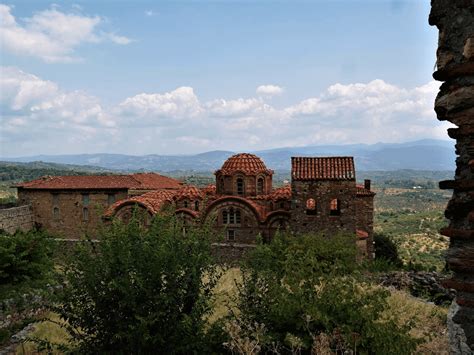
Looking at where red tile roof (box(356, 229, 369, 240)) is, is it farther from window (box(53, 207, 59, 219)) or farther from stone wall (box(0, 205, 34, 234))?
stone wall (box(0, 205, 34, 234))

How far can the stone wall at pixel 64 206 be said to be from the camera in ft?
107

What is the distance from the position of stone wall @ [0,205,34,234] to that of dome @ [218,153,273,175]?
16.4m

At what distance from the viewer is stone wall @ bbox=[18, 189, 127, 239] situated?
107ft

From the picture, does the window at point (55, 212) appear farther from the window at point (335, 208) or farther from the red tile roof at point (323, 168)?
the window at point (335, 208)

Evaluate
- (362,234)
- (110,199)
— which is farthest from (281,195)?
(110,199)

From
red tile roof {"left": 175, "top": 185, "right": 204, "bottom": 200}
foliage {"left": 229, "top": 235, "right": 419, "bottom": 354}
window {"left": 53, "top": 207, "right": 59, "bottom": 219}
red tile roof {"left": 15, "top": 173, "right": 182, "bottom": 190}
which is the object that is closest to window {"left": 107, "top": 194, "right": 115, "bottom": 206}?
red tile roof {"left": 15, "top": 173, "right": 182, "bottom": 190}

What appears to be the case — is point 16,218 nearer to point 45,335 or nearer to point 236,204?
point 236,204

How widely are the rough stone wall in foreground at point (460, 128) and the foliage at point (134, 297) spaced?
4215mm

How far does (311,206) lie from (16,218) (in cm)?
2248

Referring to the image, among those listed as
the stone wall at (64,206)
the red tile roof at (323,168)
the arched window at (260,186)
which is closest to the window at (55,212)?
the stone wall at (64,206)

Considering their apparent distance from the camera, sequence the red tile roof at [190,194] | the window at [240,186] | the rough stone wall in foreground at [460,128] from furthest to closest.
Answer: the red tile roof at [190,194] < the window at [240,186] < the rough stone wall in foreground at [460,128]

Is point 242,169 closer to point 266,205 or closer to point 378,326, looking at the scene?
point 266,205

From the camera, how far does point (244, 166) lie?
2548 centimetres

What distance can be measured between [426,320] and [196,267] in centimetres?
589
